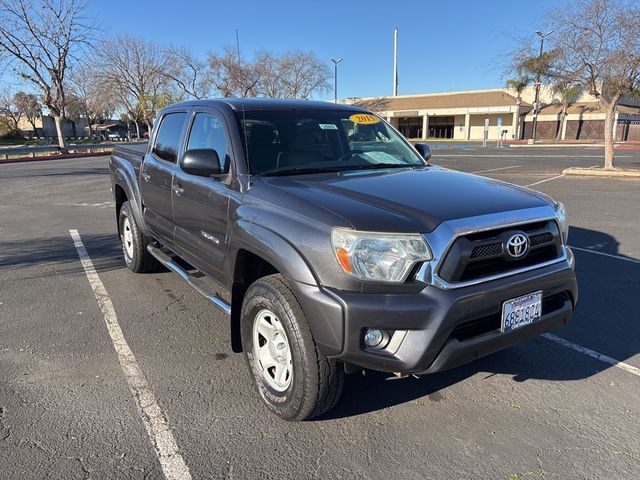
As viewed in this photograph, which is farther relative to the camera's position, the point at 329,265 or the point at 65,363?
the point at 65,363

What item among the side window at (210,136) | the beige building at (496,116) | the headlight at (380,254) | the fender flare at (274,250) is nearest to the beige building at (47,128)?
the beige building at (496,116)

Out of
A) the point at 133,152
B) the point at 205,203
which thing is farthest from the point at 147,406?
the point at 133,152

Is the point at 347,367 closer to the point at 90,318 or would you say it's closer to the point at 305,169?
the point at 305,169

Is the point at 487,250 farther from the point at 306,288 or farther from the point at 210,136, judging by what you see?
the point at 210,136

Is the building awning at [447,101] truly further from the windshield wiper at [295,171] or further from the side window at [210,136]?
the windshield wiper at [295,171]

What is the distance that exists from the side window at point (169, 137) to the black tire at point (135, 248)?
98cm

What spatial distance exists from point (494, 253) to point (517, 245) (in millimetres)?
171

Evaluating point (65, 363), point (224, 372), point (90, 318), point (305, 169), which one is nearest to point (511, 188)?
point (305, 169)

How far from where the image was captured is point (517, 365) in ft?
11.7

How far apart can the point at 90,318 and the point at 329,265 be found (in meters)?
3.03

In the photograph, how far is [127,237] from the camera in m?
5.88

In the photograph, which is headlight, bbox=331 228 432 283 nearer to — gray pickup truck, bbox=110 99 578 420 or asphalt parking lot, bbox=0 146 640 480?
gray pickup truck, bbox=110 99 578 420

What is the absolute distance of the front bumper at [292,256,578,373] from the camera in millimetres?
2375

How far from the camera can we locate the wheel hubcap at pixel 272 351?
9.37 ft
